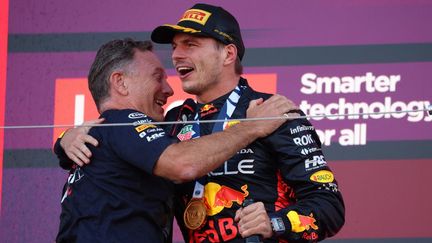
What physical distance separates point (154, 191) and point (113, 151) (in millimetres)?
154

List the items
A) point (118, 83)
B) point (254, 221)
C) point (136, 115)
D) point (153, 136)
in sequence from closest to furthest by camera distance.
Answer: point (254, 221)
point (153, 136)
point (136, 115)
point (118, 83)

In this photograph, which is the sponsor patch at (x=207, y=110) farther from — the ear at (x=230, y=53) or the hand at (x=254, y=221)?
the hand at (x=254, y=221)

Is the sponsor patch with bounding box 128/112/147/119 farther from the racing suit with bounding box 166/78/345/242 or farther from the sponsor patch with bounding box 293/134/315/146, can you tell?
the sponsor patch with bounding box 293/134/315/146

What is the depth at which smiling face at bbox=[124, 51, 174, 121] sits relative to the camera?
144 inches

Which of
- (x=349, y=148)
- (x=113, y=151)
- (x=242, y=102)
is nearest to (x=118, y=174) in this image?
(x=113, y=151)

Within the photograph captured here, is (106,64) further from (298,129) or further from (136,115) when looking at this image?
(298,129)

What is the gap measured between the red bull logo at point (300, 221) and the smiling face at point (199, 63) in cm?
51

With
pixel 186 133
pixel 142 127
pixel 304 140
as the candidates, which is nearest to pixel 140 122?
pixel 142 127

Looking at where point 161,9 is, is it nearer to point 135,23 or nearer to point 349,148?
point 135,23

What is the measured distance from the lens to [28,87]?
4.64m

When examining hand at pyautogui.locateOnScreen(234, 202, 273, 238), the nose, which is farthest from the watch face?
the nose

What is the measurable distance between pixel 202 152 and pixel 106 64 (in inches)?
18.5

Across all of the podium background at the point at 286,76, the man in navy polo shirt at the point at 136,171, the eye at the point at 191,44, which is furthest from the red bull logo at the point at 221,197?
the podium background at the point at 286,76

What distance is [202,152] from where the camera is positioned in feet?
11.1
